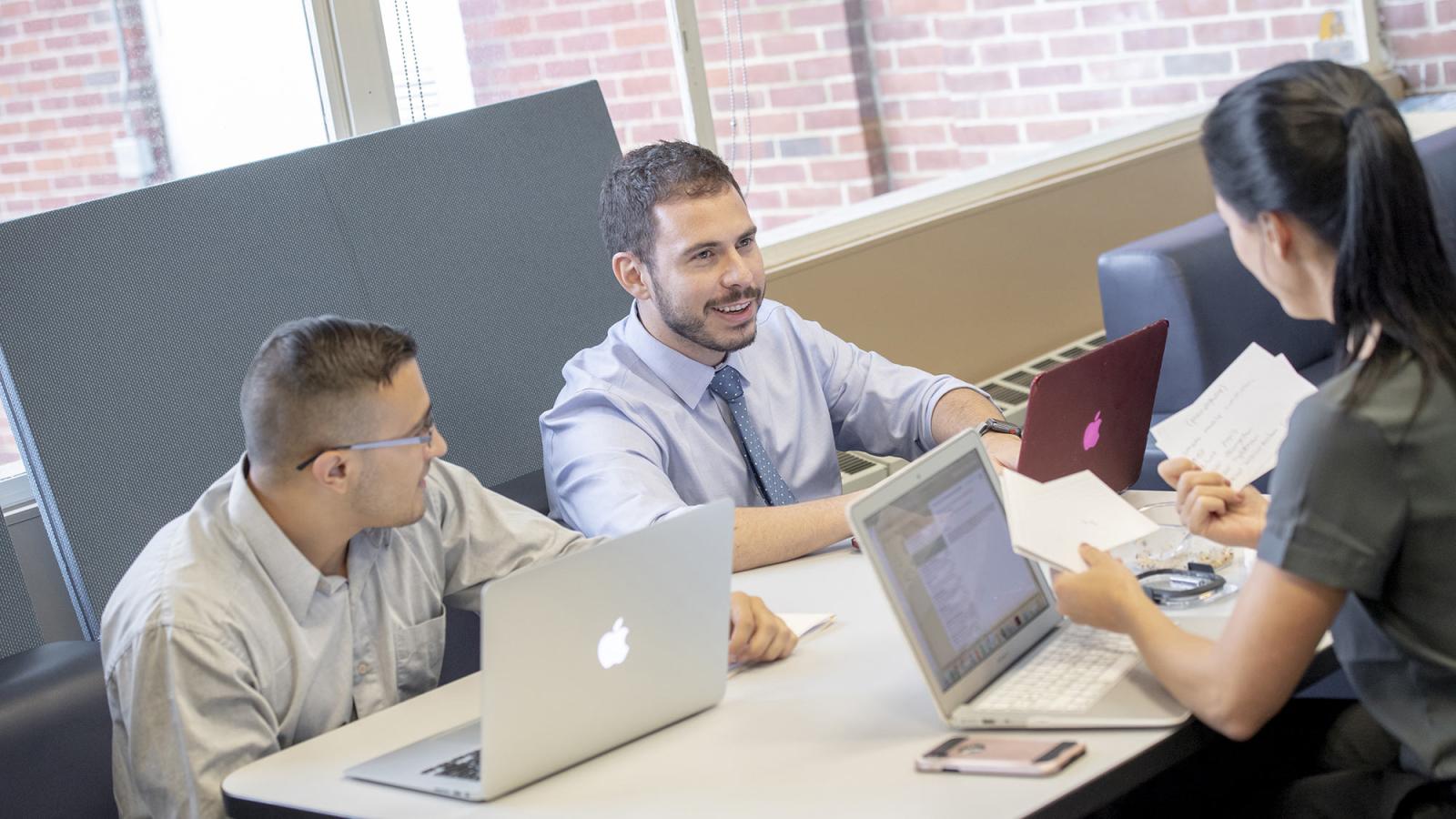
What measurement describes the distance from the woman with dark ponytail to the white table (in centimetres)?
15

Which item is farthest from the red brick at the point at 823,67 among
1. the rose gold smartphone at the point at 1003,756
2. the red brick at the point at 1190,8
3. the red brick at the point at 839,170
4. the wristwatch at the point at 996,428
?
the rose gold smartphone at the point at 1003,756

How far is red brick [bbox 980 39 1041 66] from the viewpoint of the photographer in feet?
14.8

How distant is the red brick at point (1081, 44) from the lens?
4.51 m

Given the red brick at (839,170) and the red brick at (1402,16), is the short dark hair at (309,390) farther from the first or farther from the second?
the red brick at (1402,16)

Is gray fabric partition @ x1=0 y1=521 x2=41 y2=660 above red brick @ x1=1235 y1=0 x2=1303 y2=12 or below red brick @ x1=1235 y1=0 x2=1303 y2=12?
below

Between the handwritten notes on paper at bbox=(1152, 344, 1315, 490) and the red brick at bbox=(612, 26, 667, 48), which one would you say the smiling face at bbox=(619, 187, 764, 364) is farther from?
the red brick at bbox=(612, 26, 667, 48)

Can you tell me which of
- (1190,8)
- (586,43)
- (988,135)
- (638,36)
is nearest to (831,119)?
(988,135)

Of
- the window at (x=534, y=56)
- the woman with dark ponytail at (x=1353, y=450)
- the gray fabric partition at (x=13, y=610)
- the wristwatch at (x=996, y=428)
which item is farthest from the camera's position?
the window at (x=534, y=56)

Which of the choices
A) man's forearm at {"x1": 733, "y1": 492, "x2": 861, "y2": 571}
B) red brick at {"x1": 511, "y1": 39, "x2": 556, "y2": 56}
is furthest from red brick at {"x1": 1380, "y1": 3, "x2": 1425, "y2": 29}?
man's forearm at {"x1": 733, "y1": 492, "x2": 861, "y2": 571}

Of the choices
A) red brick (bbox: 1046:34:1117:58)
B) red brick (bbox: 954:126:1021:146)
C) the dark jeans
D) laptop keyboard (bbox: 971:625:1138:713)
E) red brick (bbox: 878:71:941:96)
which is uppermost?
red brick (bbox: 1046:34:1117:58)

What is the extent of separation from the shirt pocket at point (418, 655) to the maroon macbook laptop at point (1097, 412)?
2.60 ft

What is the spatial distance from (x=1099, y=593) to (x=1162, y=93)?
3297mm

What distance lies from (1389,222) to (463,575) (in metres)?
1.26

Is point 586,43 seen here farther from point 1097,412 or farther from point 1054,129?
point 1097,412
